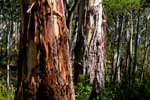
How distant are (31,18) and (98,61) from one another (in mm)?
5656

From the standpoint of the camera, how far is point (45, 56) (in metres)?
5.61

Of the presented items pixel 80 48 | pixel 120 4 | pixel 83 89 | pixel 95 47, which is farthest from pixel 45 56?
pixel 120 4

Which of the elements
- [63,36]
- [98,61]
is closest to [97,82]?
[98,61]

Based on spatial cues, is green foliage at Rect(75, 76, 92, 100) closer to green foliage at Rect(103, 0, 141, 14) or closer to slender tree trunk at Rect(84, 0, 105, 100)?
slender tree trunk at Rect(84, 0, 105, 100)

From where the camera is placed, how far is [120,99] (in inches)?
508

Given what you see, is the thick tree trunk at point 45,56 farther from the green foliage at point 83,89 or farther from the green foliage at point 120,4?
the green foliage at point 120,4

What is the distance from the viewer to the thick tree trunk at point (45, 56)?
5570 mm

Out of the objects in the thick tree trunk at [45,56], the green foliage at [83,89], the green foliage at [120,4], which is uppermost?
the green foliage at [120,4]

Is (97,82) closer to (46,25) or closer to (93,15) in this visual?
(93,15)

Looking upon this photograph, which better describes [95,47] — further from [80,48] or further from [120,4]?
[120,4]

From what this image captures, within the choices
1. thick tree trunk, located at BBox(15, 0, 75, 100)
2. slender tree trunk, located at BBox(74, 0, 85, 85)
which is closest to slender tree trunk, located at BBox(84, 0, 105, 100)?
slender tree trunk, located at BBox(74, 0, 85, 85)

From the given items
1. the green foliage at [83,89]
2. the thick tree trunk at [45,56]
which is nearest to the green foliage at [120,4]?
the green foliage at [83,89]

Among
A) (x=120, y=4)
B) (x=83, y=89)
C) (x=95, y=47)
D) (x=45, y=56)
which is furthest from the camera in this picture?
(x=120, y=4)

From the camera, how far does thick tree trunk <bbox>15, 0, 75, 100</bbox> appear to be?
5570mm
